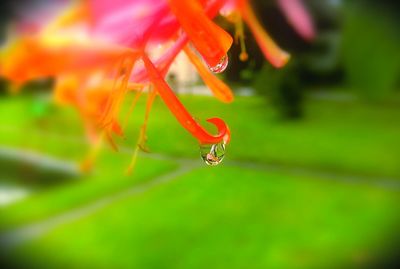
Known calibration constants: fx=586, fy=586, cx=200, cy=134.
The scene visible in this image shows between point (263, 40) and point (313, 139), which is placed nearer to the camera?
point (263, 40)

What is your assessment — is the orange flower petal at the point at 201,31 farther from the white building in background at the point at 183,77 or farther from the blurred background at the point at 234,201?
the blurred background at the point at 234,201

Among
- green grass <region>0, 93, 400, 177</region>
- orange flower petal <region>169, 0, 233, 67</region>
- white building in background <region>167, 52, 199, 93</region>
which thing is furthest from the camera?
green grass <region>0, 93, 400, 177</region>

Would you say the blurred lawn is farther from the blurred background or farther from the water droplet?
the water droplet

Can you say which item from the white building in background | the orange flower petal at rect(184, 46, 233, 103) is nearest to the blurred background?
the white building in background

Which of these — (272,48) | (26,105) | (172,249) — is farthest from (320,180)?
(272,48)

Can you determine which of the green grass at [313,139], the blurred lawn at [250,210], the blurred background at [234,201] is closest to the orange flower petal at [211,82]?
the green grass at [313,139]

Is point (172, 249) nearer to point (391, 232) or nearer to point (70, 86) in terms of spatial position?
point (391, 232)

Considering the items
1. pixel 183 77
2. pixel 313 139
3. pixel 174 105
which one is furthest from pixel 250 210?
pixel 174 105

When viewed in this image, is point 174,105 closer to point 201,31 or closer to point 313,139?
point 201,31
